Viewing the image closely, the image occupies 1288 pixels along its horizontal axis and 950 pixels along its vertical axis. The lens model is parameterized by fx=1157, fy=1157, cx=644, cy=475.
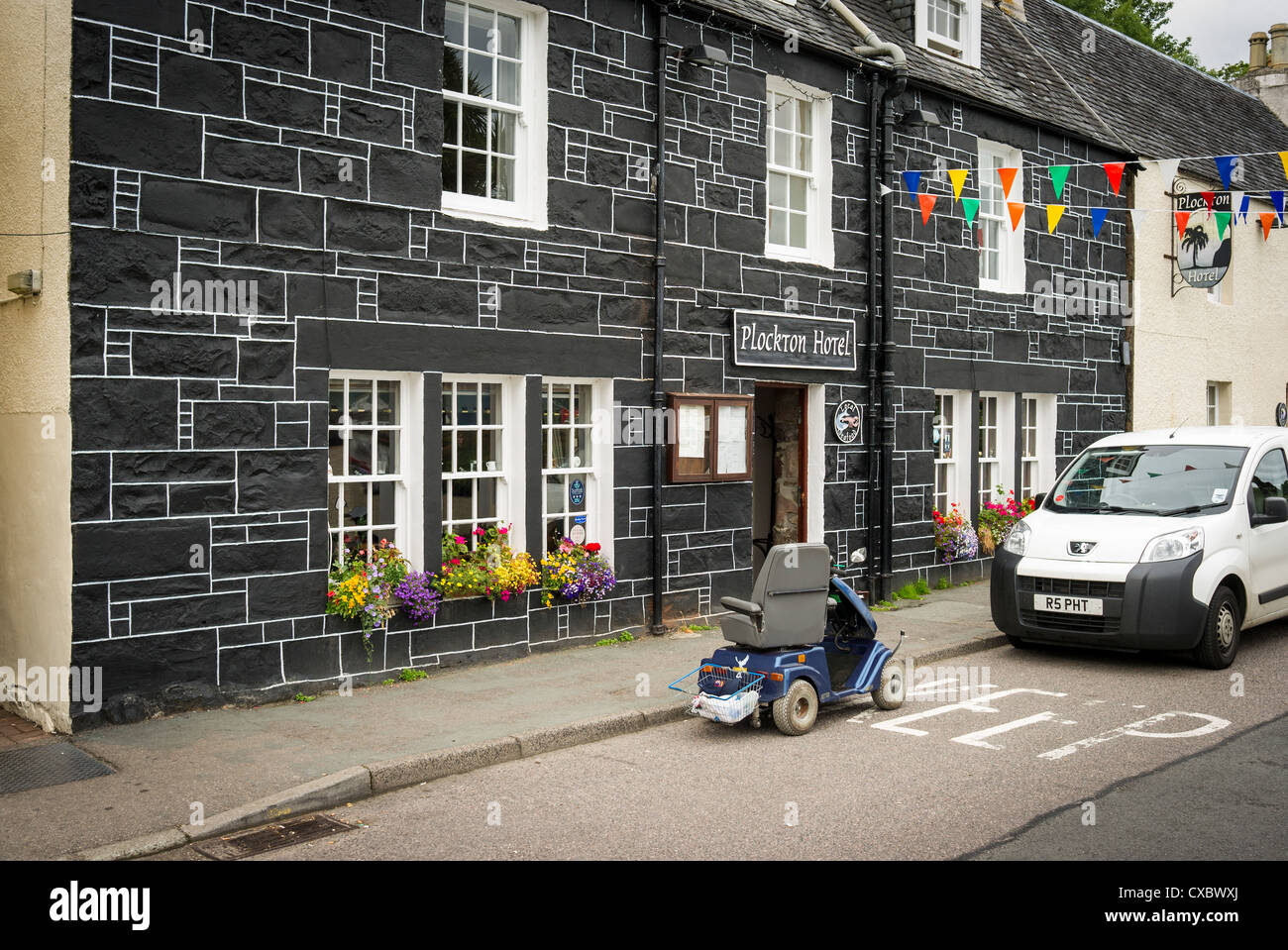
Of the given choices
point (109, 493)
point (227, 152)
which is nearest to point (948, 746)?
point (109, 493)

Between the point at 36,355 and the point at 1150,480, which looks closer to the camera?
the point at 36,355

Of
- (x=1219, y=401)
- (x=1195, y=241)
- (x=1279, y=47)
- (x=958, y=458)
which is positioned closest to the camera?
(x=958, y=458)

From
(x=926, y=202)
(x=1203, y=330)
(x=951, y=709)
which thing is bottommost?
(x=951, y=709)

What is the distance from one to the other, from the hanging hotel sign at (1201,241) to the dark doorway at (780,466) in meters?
8.61

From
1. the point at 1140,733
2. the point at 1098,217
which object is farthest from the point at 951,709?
the point at 1098,217

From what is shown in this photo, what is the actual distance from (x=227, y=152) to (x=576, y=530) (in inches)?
174

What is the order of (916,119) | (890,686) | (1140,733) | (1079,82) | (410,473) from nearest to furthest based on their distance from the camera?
(1140,733), (890,686), (410,473), (916,119), (1079,82)

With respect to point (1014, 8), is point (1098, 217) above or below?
below

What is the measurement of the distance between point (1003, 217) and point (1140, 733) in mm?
9599

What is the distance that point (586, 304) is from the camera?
414 inches

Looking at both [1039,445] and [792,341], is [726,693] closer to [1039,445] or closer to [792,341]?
[792,341]

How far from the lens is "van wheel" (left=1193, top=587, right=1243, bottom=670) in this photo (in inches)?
378

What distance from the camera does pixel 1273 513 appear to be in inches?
403
